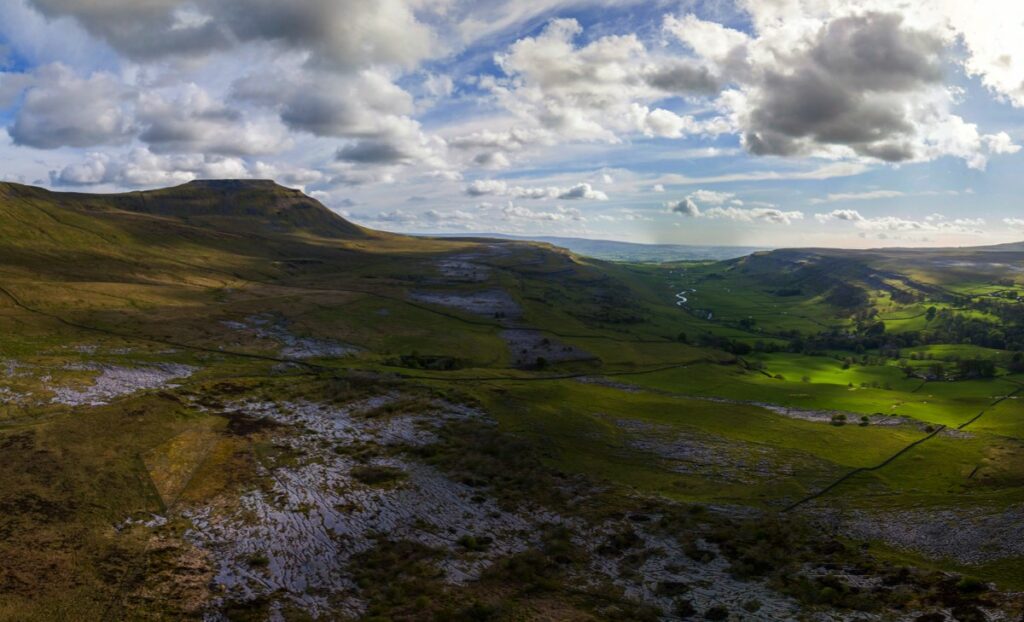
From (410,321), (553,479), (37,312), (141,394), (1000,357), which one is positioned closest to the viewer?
(553,479)

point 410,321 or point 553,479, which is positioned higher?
point 410,321

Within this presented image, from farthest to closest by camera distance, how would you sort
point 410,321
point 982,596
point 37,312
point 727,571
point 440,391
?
point 410,321 < point 37,312 < point 440,391 < point 727,571 < point 982,596

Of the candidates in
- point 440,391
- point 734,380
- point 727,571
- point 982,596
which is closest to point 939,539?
point 982,596

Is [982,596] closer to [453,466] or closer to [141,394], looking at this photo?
[453,466]

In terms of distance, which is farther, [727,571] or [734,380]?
[734,380]

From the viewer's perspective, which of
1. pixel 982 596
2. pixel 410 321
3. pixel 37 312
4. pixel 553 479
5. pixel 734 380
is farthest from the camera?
pixel 410 321

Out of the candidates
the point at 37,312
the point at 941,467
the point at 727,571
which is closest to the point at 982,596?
the point at 727,571

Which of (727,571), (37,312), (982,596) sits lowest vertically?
(727,571)

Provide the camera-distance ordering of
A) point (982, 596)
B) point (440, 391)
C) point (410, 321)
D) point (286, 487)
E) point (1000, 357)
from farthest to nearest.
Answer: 1. point (1000, 357)
2. point (410, 321)
3. point (440, 391)
4. point (286, 487)
5. point (982, 596)

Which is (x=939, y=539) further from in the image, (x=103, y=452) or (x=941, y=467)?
(x=103, y=452)
